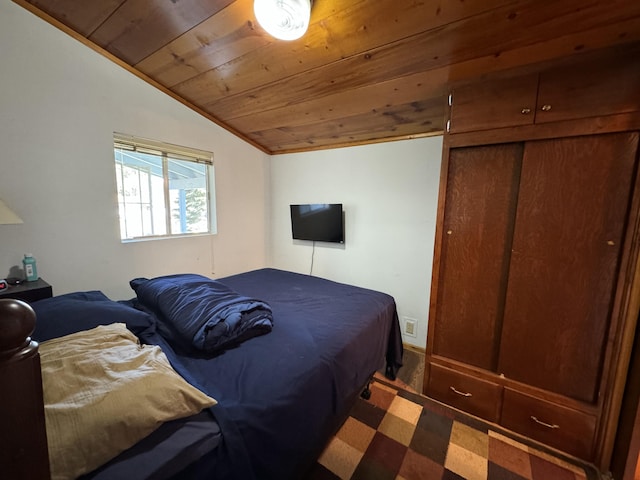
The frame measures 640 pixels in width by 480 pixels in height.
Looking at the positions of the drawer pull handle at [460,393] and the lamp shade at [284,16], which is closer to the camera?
the lamp shade at [284,16]

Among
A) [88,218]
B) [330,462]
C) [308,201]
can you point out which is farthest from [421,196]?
[88,218]

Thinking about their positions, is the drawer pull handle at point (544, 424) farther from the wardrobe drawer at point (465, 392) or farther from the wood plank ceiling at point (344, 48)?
the wood plank ceiling at point (344, 48)

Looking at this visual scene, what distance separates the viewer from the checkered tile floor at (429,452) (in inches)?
55.4

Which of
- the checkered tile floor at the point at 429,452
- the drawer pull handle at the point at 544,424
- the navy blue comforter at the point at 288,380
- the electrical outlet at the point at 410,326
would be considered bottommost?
the checkered tile floor at the point at 429,452

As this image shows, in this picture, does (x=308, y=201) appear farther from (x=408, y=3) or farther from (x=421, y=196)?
(x=408, y=3)

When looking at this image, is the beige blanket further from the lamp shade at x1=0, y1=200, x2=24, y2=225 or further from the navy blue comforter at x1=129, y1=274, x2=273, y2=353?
the lamp shade at x1=0, y1=200, x2=24, y2=225

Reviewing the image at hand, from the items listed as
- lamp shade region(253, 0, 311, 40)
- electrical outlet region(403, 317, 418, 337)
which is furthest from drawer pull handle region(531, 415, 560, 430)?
lamp shade region(253, 0, 311, 40)

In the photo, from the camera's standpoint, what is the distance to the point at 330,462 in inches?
57.3

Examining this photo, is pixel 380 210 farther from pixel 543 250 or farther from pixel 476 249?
pixel 543 250

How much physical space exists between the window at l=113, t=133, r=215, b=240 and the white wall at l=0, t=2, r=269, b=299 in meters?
0.12

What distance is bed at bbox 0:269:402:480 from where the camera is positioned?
0.80 meters

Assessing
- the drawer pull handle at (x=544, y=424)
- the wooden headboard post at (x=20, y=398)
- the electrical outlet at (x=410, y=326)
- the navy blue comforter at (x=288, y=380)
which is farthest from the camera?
the electrical outlet at (x=410, y=326)

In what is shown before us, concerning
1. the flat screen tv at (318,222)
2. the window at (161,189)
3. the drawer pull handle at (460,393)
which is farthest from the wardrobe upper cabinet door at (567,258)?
the window at (161,189)

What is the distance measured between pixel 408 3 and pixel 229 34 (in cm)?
108
